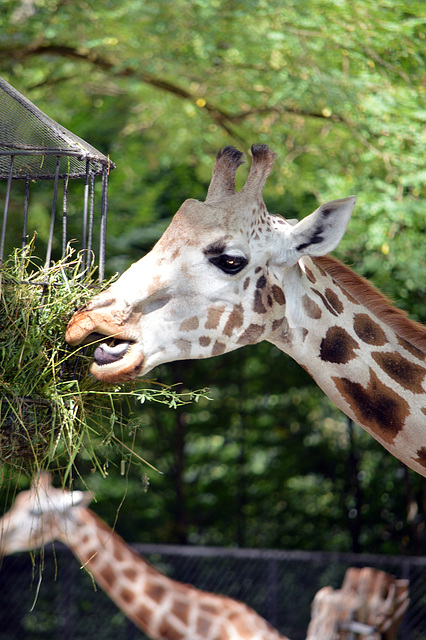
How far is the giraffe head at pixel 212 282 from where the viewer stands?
2.11 metres

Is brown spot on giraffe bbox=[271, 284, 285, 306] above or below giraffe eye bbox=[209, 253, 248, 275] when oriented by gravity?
below

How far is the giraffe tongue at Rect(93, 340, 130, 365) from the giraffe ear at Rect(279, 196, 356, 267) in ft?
2.22

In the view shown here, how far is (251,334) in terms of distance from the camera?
7.47ft

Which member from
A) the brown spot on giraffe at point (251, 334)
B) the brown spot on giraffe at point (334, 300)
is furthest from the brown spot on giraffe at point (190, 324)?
the brown spot on giraffe at point (334, 300)

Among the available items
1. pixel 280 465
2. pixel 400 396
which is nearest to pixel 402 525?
pixel 280 465

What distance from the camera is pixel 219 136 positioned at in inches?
232

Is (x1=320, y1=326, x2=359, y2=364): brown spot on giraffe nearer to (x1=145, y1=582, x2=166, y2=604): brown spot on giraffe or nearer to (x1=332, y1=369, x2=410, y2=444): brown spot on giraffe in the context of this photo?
(x1=332, y1=369, x2=410, y2=444): brown spot on giraffe

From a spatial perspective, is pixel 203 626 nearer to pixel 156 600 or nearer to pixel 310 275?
pixel 156 600

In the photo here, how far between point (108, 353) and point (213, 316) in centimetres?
38

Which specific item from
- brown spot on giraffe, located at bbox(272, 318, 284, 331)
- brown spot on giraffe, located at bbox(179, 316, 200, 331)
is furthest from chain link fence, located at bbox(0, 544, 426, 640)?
brown spot on giraffe, located at bbox(179, 316, 200, 331)

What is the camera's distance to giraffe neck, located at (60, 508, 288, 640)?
4.55m

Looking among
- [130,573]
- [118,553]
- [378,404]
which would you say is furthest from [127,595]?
[378,404]

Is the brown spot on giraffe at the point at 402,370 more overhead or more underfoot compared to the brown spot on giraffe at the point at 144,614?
more overhead

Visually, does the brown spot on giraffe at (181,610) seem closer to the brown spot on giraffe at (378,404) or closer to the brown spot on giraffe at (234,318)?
the brown spot on giraffe at (378,404)
